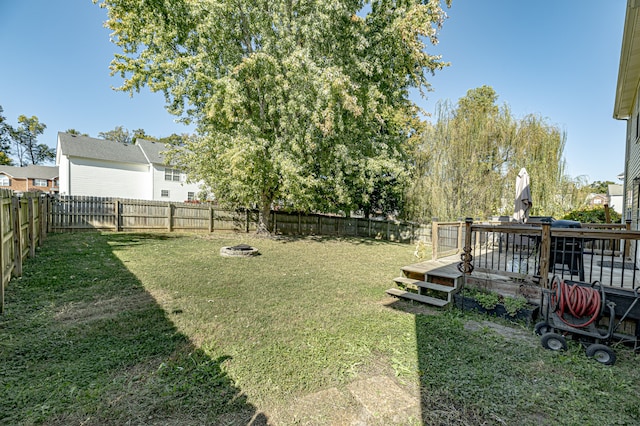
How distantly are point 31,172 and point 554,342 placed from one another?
4966cm

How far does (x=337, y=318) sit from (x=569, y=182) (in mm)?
14246

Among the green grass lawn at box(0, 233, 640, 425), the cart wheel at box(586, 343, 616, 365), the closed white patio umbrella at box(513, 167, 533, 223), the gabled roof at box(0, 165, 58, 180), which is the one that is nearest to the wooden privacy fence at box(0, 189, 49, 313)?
→ the green grass lawn at box(0, 233, 640, 425)

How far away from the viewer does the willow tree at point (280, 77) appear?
10117mm

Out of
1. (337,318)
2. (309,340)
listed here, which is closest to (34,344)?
(309,340)

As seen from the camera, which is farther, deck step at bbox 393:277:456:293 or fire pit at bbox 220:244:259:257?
fire pit at bbox 220:244:259:257

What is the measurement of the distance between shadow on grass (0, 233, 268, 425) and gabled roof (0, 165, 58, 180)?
140 feet

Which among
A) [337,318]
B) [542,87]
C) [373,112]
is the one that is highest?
[542,87]

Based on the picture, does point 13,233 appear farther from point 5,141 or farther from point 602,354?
point 5,141

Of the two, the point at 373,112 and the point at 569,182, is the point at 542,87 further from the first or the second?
the point at 373,112

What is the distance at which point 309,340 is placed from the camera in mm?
3406

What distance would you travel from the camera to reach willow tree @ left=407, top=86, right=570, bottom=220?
12.8 meters

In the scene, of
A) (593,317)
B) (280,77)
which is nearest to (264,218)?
(280,77)

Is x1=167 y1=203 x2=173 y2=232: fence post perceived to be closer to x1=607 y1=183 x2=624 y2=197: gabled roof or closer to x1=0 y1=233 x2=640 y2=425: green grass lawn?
x1=0 y1=233 x2=640 y2=425: green grass lawn

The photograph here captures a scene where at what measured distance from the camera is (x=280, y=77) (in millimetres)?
9945
